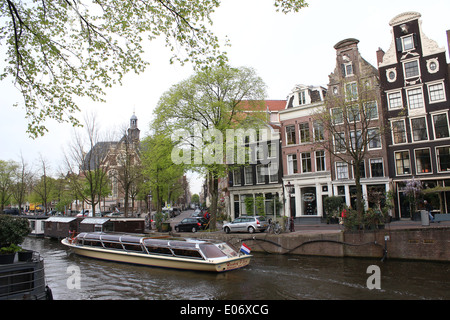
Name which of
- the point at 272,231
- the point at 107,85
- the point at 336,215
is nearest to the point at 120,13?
the point at 107,85

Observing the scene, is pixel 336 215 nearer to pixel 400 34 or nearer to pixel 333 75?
pixel 333 75

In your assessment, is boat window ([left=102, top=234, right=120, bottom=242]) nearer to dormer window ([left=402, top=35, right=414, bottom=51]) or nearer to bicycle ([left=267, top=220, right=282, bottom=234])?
bicycle ([left=267, top=220, right=282, bottom=234])

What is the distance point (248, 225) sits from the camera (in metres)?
25.9

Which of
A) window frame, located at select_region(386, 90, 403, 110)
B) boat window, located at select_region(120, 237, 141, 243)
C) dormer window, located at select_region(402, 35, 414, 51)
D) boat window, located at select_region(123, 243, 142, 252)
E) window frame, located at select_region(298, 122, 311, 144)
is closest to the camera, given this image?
boat window, located at select_region(123, 243, 142, 252)

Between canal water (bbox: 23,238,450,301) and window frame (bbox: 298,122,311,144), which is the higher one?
window frame (bbox: 298,122,311,144)

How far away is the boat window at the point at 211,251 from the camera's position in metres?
15.8

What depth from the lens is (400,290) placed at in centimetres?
1204

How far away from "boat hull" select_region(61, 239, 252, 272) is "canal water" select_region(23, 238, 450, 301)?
31 cm

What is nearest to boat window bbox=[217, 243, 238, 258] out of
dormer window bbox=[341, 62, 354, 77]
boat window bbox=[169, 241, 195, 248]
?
boat window bbox=[169, 241, 195, 248]

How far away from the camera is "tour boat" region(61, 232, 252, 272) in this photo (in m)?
15.7

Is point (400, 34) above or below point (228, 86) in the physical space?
above

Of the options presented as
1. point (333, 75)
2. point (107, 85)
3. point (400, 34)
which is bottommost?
point (107, 85)

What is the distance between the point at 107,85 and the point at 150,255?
10.4m
